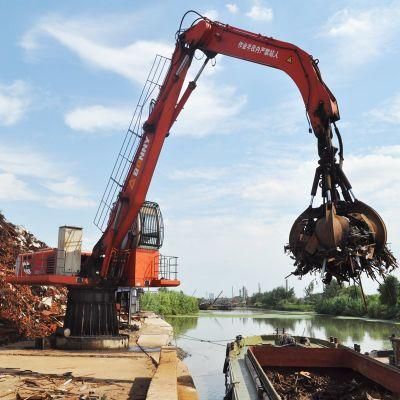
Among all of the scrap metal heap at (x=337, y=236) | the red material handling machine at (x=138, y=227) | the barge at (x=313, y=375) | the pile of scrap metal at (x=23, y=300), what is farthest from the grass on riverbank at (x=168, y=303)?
the scrap metal heap at (x=337, y=236)

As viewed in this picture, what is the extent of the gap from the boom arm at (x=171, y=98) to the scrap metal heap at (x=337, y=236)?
12.9ft

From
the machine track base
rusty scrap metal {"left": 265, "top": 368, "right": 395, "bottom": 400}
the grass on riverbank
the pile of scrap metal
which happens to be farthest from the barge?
the grass on riverbank

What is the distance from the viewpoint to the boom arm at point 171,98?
1134cm

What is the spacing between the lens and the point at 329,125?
8.88 metres

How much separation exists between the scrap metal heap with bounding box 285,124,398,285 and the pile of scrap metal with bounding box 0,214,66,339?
1077cm

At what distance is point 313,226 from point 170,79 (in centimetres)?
779

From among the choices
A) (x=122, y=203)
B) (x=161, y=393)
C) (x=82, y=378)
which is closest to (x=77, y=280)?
(x=122, y=203)

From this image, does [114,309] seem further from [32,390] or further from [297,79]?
[297,79]

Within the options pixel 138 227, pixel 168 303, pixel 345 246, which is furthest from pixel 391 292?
pixel 345 246

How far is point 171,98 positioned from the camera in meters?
13.5

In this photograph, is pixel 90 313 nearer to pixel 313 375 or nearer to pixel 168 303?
pixel 313 375

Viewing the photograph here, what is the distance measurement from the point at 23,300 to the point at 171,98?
28.4 ft

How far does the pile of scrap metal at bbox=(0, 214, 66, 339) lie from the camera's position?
1512cm

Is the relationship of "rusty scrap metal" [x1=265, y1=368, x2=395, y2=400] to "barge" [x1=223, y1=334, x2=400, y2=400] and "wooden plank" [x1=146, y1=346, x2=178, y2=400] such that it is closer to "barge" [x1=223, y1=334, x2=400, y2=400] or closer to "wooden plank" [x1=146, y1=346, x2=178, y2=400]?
"barge" [x1=223, y1=334, x2=400, y2=400]
